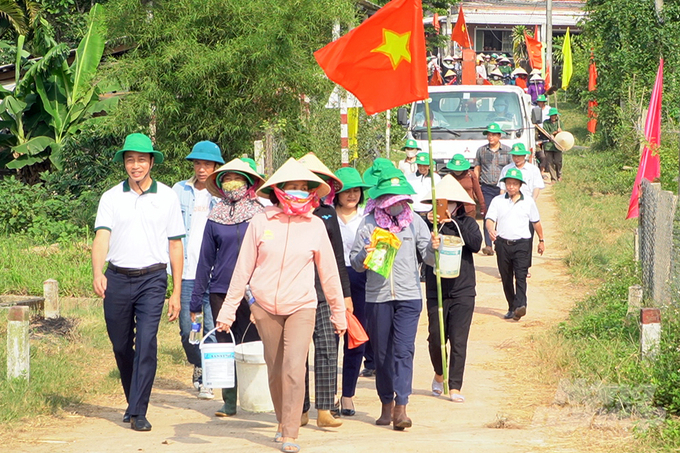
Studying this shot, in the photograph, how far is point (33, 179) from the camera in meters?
19.1

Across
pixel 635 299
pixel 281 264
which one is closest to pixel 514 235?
pixel 635 299

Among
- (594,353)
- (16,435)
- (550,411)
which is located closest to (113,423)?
(16,435)

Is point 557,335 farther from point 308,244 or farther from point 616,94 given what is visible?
point 616,94

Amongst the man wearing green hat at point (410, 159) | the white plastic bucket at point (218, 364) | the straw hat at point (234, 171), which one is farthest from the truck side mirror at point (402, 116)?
the white plastic bucket at point (218, 364)

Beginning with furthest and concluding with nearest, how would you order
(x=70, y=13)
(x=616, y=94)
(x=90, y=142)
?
(x=616, y=94) → (x=70, y=13) → (x=90, y=142)

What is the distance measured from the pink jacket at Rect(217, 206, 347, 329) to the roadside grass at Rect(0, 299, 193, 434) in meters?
2.01

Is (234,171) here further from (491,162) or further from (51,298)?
(491,162)

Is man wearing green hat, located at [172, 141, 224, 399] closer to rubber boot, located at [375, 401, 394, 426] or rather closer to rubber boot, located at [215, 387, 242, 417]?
rubber boot, located at [215, 387, 242, 417]

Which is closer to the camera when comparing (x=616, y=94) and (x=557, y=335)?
(x=557, y=335)

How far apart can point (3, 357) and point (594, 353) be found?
5255mm

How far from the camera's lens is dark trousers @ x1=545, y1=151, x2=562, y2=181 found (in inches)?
895

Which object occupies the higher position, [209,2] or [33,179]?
[209,2]

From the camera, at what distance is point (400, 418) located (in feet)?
21.9

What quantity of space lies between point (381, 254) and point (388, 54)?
201 centimetres
